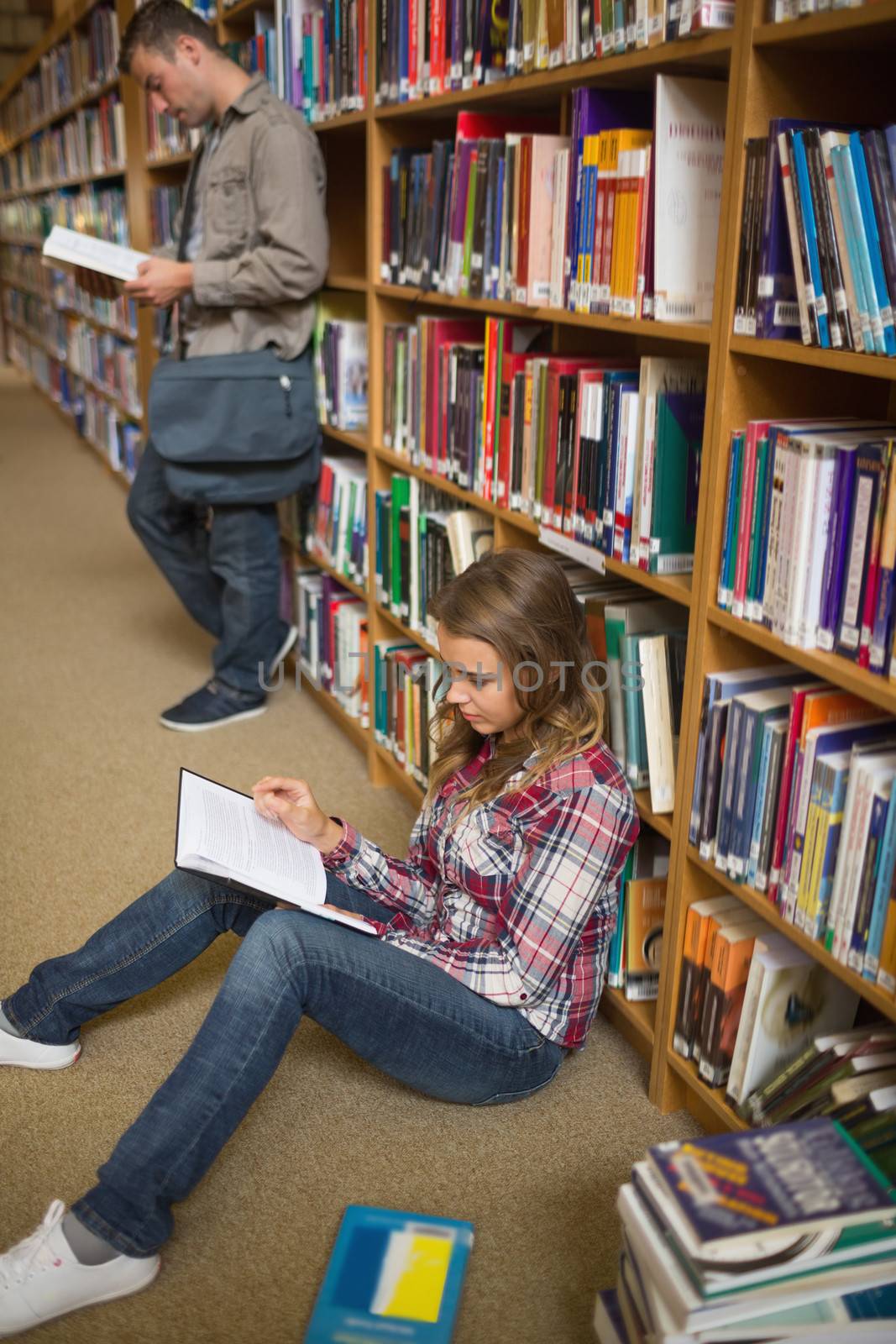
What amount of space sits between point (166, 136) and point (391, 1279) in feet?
12.9

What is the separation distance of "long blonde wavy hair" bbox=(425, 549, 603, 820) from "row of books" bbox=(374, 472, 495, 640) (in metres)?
0.62

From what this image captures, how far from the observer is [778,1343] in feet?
3.57

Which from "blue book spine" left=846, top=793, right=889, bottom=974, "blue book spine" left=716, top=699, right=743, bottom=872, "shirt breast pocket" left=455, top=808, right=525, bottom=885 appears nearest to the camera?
"blue book spine" left=846, top=793, right=889, bottom=974

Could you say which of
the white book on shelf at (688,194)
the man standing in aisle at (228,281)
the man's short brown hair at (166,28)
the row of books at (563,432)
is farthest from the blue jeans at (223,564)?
the white book on shelf at (688,194)

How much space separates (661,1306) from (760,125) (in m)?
1.21

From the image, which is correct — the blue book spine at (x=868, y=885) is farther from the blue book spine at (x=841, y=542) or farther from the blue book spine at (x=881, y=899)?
the blue book spine at (x=841, y=542)

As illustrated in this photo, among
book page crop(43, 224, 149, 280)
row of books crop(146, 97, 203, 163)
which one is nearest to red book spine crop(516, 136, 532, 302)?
book page crop(43, 224, 149, 280)

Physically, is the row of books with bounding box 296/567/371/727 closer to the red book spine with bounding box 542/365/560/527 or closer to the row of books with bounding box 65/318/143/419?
the red book spine with bounding box 542/365/560/527

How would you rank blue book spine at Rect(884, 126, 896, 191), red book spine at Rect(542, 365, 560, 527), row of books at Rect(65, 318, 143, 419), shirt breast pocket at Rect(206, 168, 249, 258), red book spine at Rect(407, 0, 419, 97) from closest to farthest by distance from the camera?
1. blue book spine at Rect(884, 126, 896, 191)
2. red book spine at Rect(542, 365, 560, 527)
3. red book spine at Rect(407, 0, 419, 97)
4. shirt breast pocket at Rect(206, 168, 249, 258)
5. row of books at Rect(65, 318, 143, 419)

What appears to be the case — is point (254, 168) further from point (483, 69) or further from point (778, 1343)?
point (778, 1343)

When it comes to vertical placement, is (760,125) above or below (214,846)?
above

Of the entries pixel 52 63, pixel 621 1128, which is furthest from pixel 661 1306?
pixel 52 63

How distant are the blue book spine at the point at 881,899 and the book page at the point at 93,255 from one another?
88.9 inches

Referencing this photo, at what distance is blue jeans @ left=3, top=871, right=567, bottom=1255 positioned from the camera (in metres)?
1.36
